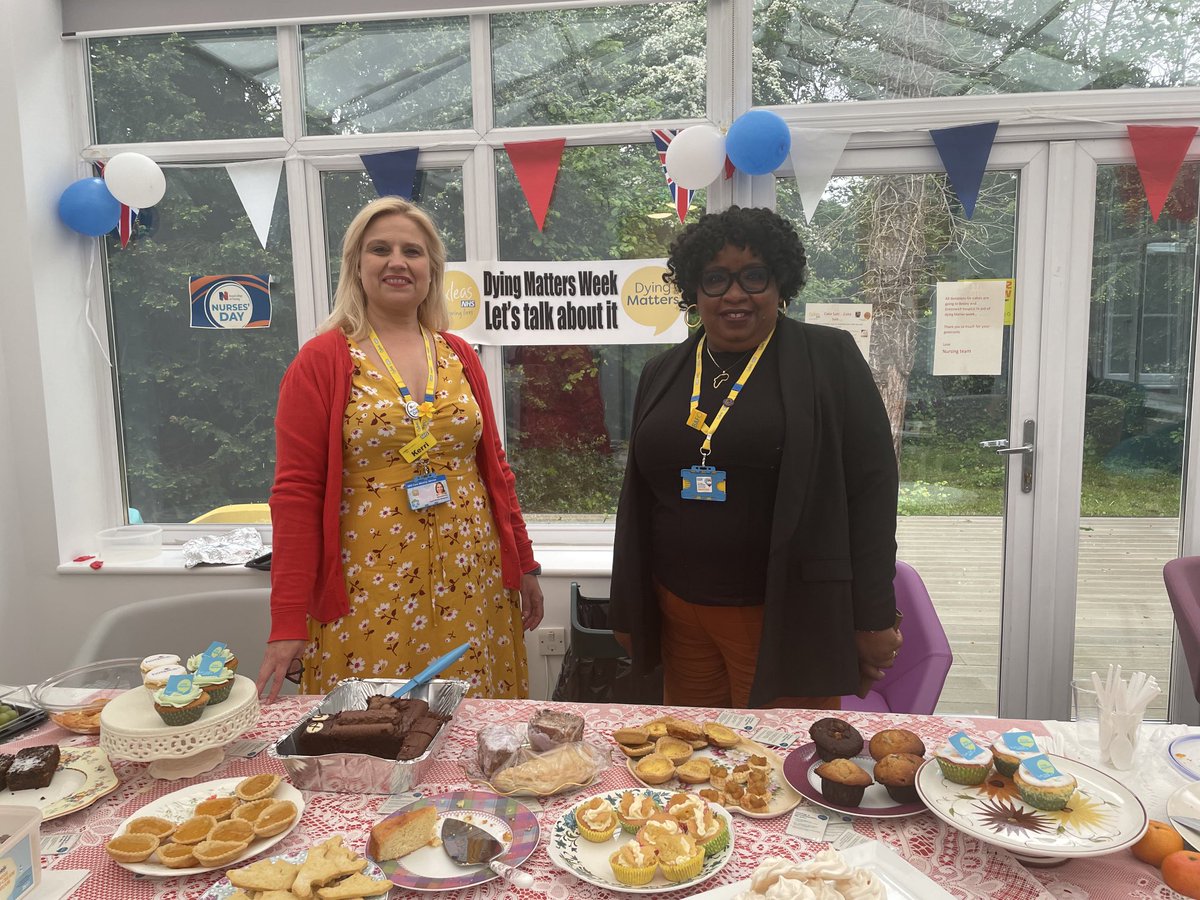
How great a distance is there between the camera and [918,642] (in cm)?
221

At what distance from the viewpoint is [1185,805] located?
1.10m

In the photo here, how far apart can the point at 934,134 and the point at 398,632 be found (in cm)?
246

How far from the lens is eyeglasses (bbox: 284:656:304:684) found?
1.75 m

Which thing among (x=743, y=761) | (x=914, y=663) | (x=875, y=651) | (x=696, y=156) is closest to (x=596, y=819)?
(x=743, y=761)

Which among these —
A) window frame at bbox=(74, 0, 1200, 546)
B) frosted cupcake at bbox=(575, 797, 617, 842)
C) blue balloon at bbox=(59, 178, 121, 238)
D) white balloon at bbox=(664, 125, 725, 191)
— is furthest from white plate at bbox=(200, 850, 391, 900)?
blue balloon at bbox=(59, 178, 121, 238)

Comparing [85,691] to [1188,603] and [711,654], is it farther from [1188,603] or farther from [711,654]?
[1188,603]

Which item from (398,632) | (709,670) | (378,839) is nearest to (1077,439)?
(709,670)

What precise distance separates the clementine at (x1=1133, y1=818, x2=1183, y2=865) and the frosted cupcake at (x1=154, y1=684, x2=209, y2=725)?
4.48ft

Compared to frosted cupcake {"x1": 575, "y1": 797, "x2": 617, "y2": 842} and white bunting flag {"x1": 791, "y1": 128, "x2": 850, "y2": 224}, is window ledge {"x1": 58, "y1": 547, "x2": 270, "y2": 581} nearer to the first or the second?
frosted cupcake {"x1": 575, "y1": 797, "x2": 617, "y2": 842}

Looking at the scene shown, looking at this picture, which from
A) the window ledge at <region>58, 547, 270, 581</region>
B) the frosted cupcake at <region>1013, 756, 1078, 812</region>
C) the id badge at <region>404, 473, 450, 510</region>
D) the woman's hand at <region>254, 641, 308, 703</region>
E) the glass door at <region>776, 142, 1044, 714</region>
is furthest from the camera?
the window ledge at <region>58, 547, 270, 581</region>

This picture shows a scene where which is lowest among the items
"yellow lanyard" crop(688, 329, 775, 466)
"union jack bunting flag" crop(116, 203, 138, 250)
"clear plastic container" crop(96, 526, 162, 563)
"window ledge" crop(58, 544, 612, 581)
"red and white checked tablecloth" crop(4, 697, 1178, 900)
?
"window ledge" crop(58, 544, 612, 581)

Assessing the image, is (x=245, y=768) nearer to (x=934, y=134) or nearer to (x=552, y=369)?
(x=552, y=369)

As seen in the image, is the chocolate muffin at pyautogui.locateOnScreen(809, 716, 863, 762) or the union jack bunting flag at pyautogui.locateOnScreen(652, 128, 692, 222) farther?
the union jack bunting flag at pyautogui.locateOnScreen(652, 128, 692, 222)

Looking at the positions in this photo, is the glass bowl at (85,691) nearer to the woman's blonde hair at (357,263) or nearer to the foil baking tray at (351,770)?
A: the foil baking tray at (351,770)
